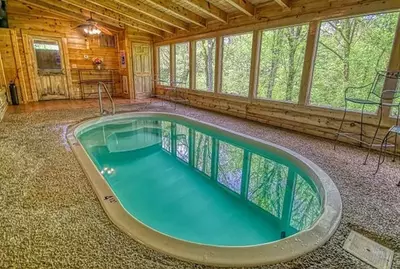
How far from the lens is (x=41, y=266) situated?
133 centimetres

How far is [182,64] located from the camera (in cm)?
790

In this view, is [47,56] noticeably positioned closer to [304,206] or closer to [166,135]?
[166,135]

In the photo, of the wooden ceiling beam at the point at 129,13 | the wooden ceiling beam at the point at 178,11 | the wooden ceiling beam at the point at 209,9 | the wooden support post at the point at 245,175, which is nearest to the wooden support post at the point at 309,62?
the wooden support post at the point at 245,175

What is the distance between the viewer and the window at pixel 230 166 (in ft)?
10.4

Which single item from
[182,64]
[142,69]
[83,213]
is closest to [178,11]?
[182,64]

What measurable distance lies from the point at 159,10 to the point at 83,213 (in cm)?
597

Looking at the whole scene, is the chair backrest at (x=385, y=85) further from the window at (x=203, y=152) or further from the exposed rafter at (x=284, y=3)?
the window at (x=203, y=152)

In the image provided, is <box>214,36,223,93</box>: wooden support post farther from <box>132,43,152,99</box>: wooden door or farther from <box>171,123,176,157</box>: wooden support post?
<box>132,43,152,99</box>: wooden door

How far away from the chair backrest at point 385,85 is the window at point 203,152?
2689mm

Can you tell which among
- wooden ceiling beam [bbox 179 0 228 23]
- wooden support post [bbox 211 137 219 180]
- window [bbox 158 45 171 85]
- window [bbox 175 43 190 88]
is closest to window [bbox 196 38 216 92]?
window [bbox 175 43 190 88]

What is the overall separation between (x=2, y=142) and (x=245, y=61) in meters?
5.49

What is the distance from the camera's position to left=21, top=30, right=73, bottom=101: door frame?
7023 mm

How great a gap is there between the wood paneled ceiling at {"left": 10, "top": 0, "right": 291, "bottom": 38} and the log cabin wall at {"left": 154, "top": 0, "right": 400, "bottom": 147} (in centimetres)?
20

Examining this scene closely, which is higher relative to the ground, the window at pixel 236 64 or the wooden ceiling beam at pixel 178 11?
A: the wooden ceiling beam at pixel 178 11
